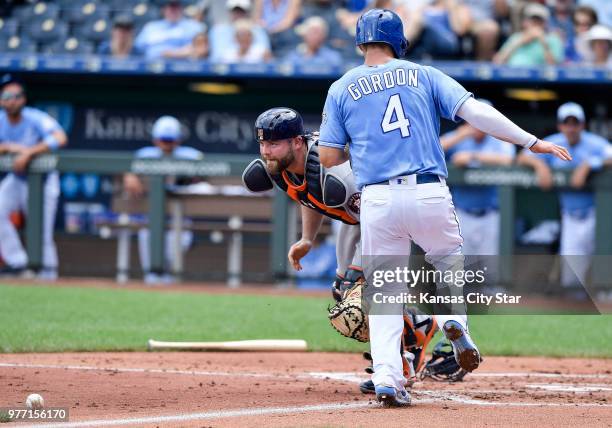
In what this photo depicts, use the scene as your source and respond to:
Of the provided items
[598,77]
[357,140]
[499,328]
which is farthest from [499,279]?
[357,140]

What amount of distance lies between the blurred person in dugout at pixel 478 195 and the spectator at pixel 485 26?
146 cm

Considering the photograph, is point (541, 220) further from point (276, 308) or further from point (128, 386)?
point (128, 386)

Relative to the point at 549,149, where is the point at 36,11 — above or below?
above

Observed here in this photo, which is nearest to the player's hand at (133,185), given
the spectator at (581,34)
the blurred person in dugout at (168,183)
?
the blurred person in dugout at (168,183)

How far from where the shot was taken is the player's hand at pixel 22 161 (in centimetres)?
1137

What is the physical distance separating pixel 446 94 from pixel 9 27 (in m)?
10.2

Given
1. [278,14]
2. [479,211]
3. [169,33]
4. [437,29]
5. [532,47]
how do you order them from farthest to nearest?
[278,14]
[169,33]
[437,29]
[532,47]
[479,211]

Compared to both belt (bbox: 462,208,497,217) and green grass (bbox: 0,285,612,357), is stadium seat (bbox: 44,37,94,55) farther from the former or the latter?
belt (bbox: 462,208,497,217)

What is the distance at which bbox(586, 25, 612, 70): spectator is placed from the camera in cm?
1147

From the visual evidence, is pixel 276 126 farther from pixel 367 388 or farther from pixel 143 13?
pixel 143 13

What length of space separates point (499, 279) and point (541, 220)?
0.86 m

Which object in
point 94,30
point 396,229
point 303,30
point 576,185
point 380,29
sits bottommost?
point 396,229

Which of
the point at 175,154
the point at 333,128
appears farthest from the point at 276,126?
the point at 175,154

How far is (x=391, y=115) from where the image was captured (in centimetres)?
476
